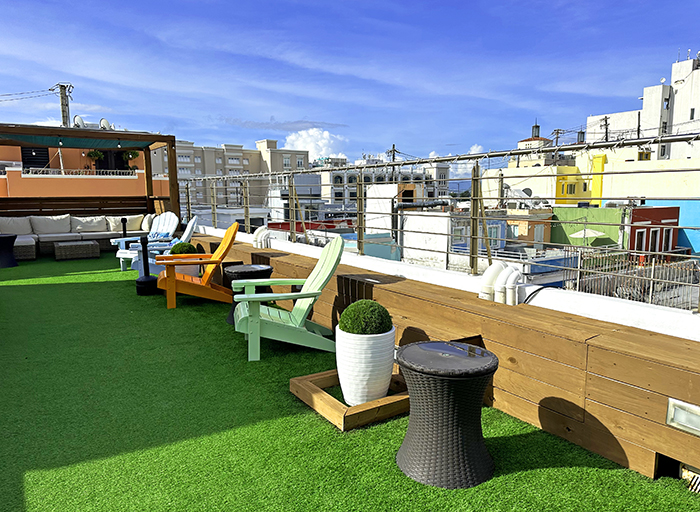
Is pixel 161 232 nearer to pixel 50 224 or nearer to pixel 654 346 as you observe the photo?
pixel 50 224

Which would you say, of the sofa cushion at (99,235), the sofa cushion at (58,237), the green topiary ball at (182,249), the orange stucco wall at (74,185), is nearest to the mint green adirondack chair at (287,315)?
the green topiary ball at (182,249)

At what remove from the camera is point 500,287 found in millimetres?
3021

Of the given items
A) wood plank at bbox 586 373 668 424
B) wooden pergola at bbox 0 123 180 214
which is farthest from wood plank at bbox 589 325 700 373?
wooden pergola at bbox 0 123 180 214

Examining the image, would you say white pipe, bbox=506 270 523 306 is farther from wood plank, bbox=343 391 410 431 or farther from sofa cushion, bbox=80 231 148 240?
sofa cushion, bbox=80 231 148 240

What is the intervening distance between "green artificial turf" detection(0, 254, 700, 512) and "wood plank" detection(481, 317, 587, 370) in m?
0.44

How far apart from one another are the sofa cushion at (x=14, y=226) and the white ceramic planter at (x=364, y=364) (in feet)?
31.9

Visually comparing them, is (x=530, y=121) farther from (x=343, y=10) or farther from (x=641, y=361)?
(x=641, y=361)

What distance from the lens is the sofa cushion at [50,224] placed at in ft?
32.3

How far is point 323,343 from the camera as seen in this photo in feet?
11.6

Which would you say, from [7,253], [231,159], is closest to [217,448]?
[7,253]

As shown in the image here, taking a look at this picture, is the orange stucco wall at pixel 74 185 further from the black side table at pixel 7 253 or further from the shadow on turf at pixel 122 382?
the shadow on turf at pixel 122 382

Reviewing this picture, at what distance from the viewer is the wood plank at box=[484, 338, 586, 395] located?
2221 mm

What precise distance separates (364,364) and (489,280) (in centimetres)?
107

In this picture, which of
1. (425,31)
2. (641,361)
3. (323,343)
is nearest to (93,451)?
(323,343)
